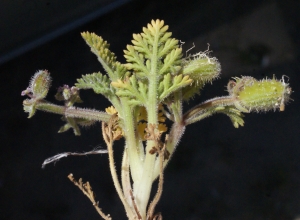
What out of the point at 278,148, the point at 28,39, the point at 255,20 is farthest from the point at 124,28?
the point at 278,148

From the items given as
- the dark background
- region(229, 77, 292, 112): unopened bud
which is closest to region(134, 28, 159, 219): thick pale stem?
region(229, 77, 292, 112): unopened bud

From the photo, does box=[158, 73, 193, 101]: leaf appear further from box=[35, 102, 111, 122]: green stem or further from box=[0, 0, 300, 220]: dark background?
box=[0, 0, 300, 220]: dark background

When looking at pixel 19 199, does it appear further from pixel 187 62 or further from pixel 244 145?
pixel 187 62

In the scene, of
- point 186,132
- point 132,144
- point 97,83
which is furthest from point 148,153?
point 186,132

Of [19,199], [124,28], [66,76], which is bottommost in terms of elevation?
[19,199]

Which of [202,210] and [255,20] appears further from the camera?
[255,20]

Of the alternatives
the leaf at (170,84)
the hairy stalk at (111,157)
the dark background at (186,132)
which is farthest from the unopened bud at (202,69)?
the dark background at (186,132)
